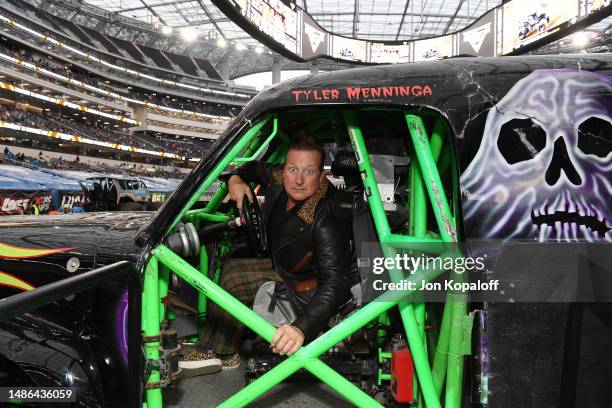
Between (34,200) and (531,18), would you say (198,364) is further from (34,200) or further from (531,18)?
(34,200)

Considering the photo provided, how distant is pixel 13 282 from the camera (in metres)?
1.86

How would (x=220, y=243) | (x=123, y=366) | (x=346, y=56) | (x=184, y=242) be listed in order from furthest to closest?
(x=346, y=56), (x=220, y=243), (x=184, y=242), (x=123, y=366)

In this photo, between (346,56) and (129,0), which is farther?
(129,0)

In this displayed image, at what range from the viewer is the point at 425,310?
1.98 metres

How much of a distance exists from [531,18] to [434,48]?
450 centimetres

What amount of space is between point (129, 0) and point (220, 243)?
45.5m

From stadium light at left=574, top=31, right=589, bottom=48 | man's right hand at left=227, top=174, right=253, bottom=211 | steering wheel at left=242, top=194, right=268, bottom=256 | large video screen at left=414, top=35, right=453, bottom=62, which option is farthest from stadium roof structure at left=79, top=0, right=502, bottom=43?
steering wheel at left=242, top=194, right=268, bottom=256

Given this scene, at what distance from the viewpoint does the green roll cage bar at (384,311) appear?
64.2 inches

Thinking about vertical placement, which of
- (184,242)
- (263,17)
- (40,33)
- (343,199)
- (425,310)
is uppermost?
(40,33)

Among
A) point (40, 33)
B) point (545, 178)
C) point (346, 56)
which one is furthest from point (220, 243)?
point (40, 33)

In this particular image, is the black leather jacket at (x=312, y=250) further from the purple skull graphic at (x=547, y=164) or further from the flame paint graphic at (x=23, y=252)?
the flame paint graphic at (x=23, y=252)

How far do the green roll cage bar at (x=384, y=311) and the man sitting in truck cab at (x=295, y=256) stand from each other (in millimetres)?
147

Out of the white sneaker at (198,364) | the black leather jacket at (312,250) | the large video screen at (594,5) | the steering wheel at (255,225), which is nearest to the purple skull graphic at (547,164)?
the black leather jacket at (312,250)

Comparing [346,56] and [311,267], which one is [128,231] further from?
[346,56]
